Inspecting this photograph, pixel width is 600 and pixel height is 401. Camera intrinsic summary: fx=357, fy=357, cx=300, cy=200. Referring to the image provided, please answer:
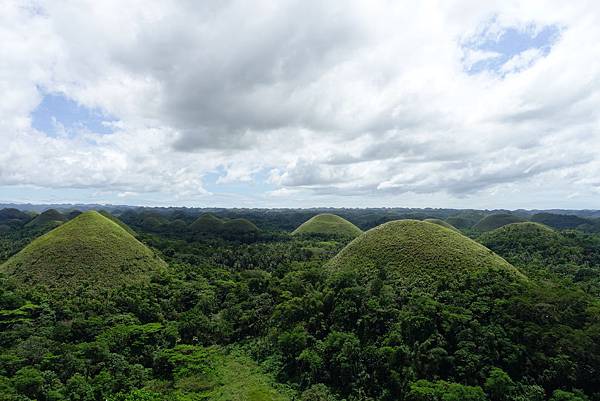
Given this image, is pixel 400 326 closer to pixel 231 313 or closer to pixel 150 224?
pixel 231 313

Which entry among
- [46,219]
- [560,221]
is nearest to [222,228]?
[46,219]

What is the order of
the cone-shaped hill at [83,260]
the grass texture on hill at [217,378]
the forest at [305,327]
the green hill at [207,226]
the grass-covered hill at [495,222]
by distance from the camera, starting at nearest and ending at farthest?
the forest at [305,327] < the grass texture on hill at [217,378] < the cone-shaped hill at [83,260] < the green hill at [207,226] < the grass-covered hill at [495,222]

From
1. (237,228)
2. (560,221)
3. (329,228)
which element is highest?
(560,221)

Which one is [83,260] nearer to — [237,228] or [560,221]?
[237,228]

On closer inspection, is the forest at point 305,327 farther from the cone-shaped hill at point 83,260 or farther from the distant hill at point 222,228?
the distant hill at point 222,228

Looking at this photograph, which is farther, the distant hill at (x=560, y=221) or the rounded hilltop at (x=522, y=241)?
the distant hill at (x=560, y=221)

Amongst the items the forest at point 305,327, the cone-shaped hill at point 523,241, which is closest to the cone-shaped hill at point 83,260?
the forest at point 305,327
